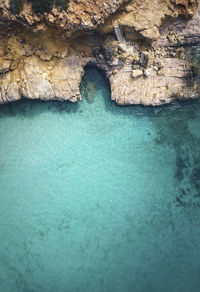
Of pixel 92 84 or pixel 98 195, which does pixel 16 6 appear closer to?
pixel 92 84

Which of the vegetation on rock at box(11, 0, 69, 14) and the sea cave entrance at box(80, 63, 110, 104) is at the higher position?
the vegetation on rock at box(11, 0, 69, 14)

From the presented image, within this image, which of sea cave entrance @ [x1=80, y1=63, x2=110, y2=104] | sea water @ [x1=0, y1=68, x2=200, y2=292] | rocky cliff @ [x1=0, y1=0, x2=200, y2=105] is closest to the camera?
rocky cliff @ [x1=0, y1=0, x2=200, y2=105]

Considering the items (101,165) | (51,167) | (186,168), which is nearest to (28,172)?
(51,167)

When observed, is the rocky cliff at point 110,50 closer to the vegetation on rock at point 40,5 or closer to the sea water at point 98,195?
the vegetation on rock at point 40,5

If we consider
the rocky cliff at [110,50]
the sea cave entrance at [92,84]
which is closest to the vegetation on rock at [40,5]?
the rocky cliff at [110,50]

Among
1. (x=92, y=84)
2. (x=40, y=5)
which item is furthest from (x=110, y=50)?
(x=40, y=5)

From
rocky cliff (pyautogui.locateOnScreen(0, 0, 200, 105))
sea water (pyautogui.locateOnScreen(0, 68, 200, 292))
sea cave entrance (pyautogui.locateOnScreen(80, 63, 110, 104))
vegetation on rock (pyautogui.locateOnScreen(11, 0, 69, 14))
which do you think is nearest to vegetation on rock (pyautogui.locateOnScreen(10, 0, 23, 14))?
vegetation on rock (pyautogui.locateOnScreen(11, 0, 69, 14))

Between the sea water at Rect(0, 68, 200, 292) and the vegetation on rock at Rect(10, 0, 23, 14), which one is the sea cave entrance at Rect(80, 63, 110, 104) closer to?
the sea water at Rect(0, 68, 200, 292)
